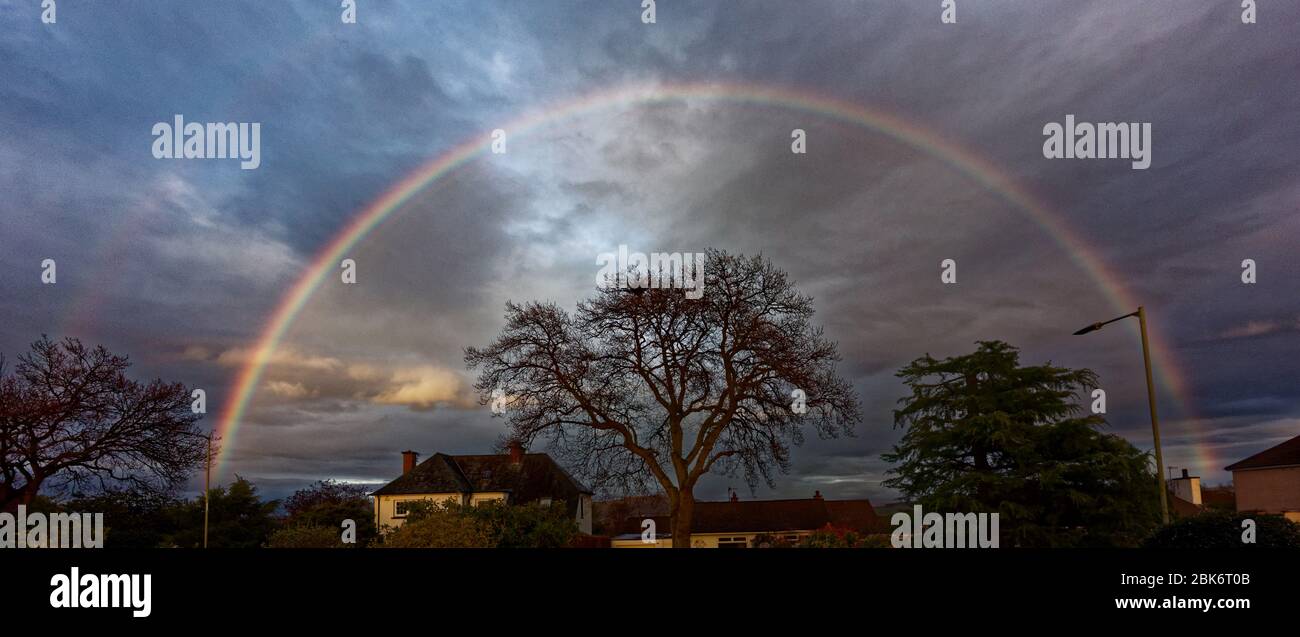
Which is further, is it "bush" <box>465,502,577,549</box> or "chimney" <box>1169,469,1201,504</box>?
"chimney" <box>1169,469,1201,504</box>

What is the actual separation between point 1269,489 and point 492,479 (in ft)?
173

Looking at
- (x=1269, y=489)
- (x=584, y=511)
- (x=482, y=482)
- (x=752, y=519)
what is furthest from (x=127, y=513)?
(x=1269, y=489)

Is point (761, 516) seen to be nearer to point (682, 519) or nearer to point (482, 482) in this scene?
point (482, 482)

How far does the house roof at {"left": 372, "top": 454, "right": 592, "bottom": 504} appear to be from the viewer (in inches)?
2445

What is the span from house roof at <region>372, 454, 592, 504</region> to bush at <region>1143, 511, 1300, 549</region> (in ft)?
165

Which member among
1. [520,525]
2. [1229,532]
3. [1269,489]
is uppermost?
[1229,532]

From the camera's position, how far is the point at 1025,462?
32.4 meters

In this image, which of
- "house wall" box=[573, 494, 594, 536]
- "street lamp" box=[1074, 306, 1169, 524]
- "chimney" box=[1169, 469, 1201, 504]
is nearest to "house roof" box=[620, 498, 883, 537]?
"house wall" box=[573, 494, 594, 536]

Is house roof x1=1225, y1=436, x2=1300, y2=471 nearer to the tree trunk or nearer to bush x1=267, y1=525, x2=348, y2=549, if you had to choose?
the tree trunk
